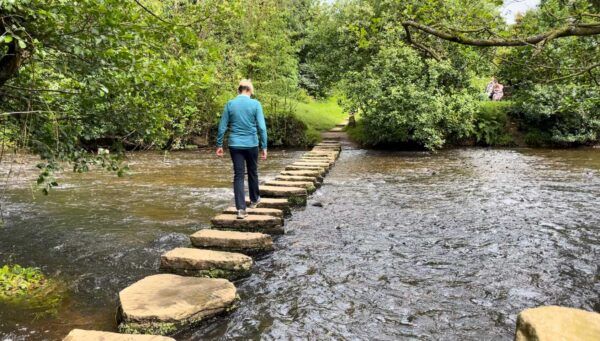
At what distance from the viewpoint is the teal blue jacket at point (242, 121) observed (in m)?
7.33

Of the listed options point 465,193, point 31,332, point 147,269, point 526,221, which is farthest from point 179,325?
point 465,193

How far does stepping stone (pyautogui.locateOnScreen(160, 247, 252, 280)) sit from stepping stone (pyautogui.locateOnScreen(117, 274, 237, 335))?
1.58ft

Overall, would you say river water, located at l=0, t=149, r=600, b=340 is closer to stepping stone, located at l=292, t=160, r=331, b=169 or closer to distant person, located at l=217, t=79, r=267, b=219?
A: stepping stone, located at l=292, t=160, r=331, b=169

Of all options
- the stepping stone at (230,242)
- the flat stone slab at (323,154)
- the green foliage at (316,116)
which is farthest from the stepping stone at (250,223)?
the green foliage at (316,116)

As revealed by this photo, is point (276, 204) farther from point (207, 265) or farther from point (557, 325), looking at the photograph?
point (557, 325)

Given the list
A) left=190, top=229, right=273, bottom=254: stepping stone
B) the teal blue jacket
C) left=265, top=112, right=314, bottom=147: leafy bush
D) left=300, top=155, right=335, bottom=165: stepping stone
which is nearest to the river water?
left=190, top=229, right=273, bottom=254: stepping stone

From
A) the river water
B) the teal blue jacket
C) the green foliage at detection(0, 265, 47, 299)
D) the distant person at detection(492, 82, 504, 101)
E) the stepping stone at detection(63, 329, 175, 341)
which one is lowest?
the river water

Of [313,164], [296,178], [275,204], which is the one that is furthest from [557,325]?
[313,164]

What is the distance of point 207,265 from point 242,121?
2708 millimetres

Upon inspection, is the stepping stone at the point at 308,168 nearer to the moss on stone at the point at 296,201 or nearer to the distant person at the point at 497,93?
the moss on stone at the point at 296,201

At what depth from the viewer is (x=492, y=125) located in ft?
74.8

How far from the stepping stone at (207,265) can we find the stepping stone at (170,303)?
19.0 inches

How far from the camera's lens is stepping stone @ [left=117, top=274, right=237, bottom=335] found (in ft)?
13.4

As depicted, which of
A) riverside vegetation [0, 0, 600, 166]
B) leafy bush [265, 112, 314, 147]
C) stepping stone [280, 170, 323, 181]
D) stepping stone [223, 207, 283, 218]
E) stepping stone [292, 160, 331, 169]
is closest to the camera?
riverside vegetation [0, 0, 600, 166]
